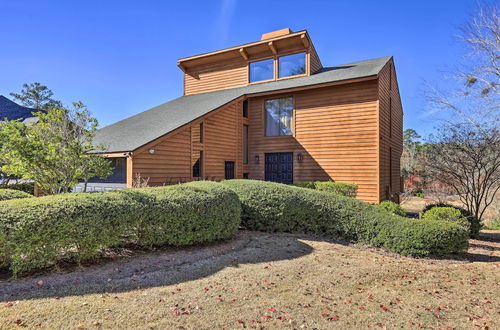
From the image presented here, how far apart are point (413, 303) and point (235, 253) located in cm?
286

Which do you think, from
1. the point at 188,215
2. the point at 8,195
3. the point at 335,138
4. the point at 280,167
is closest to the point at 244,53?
the point at 280,167

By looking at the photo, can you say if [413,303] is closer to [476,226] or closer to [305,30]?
[476,226]

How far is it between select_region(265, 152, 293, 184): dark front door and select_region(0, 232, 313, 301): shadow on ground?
7.48 m

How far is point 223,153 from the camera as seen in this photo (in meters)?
12.7

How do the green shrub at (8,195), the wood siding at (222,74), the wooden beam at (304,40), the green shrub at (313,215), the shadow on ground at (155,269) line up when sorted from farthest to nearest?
the wood siding at (222,74) → the wooden beam at (304,40) → the green shrub at (313,215) → the green shrub at (8,195) → the shadow on ground at (155,269)

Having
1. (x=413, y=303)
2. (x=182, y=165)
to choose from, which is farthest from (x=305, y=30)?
(x=413, y=303)

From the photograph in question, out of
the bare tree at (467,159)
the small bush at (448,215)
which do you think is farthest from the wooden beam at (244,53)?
the small bush at (448,215)

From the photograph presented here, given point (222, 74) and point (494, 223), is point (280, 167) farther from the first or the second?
point (494, 223)

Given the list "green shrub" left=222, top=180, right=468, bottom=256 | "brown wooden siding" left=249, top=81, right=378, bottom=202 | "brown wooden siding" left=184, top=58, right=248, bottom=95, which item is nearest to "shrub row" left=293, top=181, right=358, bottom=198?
"brown wooden siding" left=249, top=81, right=378, bottom=202

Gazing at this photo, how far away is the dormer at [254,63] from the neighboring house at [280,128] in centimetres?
6

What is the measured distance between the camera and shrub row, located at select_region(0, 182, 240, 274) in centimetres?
358

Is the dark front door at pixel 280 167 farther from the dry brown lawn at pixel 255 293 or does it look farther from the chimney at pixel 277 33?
the dry brown lawn at pixel 255 293

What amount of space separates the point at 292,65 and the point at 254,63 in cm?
226

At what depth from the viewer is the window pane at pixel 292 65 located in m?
14.6
